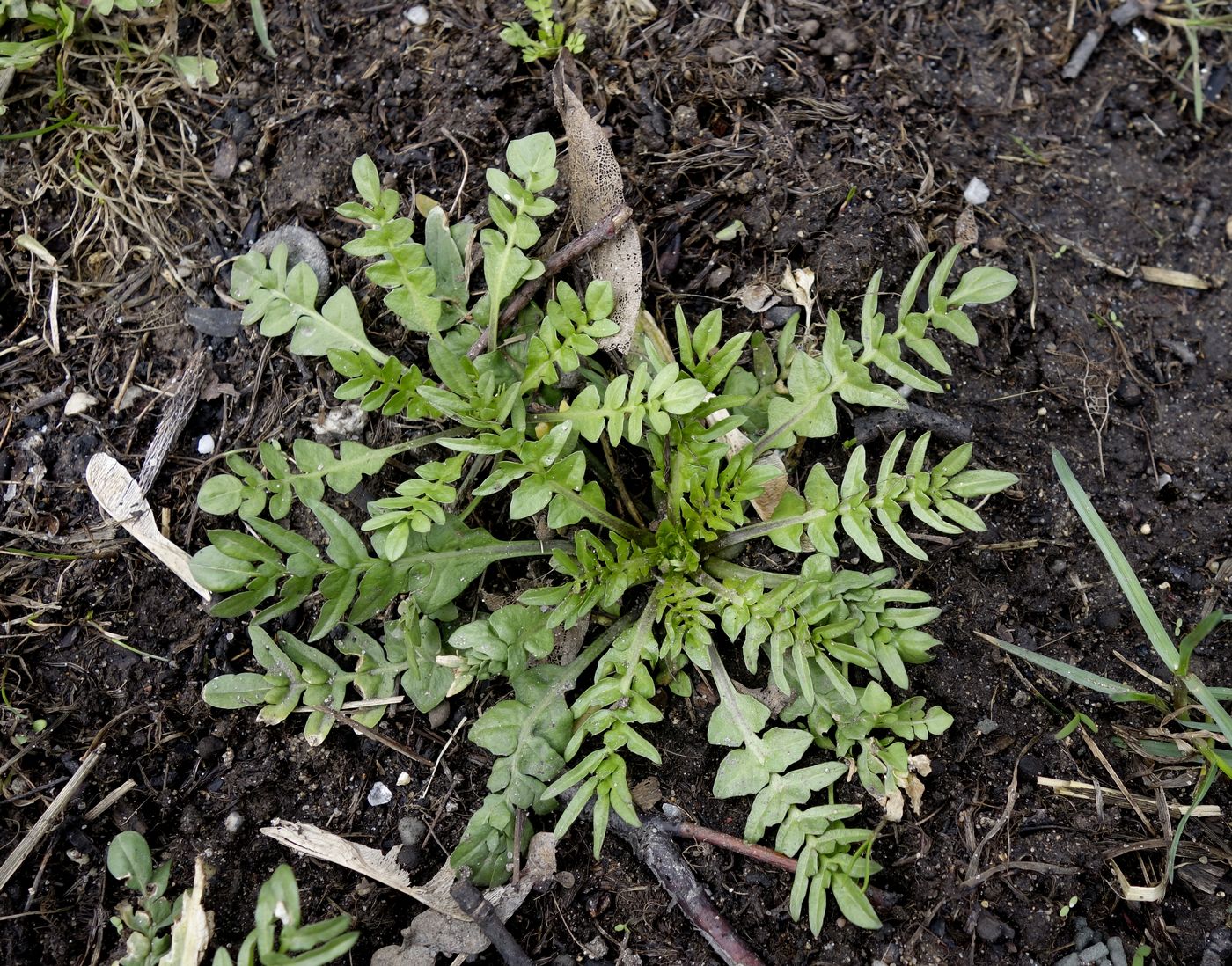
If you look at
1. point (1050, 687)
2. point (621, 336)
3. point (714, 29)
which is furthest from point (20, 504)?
point (1050, 687)

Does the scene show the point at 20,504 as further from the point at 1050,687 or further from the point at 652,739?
the point at 1050,687

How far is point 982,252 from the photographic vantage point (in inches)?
121

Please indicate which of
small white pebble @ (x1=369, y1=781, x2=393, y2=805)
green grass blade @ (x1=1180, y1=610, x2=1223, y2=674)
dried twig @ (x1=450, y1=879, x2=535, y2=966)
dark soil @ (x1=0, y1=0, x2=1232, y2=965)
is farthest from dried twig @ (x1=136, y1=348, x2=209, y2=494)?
green grass blade @ (x1=1180, y1=610, x2=1223, y2=674)

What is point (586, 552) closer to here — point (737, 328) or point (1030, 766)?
point (737, 328)

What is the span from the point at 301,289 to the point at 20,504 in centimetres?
111

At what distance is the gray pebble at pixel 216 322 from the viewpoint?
296 centimetres

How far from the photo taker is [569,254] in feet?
9.14

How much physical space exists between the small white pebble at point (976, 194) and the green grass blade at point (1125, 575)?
105 centimetres

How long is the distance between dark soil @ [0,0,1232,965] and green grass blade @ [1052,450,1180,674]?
306 millimetres

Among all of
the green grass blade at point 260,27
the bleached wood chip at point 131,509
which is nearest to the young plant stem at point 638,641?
the bleached wood chip at point 131,509

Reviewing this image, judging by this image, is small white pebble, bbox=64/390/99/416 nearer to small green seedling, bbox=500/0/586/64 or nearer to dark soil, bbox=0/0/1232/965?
dark soil, bbox=0/0/1232/965

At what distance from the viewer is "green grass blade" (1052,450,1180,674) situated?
2.46m

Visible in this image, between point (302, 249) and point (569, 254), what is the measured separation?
2.85 ft

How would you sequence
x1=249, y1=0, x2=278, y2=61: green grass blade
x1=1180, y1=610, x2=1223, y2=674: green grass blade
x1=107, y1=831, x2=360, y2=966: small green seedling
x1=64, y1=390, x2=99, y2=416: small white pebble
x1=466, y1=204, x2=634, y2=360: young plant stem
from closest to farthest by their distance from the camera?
x1=107, y1=831, x2=360, y2=966: small green seedling
x1=1180, y1=610, x2=1223, y2=674: green grass blade
x1=466, y1=204, x2=634, y2=360: young plant stem
x1=64, y1=390, x2=99, y2=416: small white pebble
x1=249, y1=0, x2=278, y2=61: green grass blade
